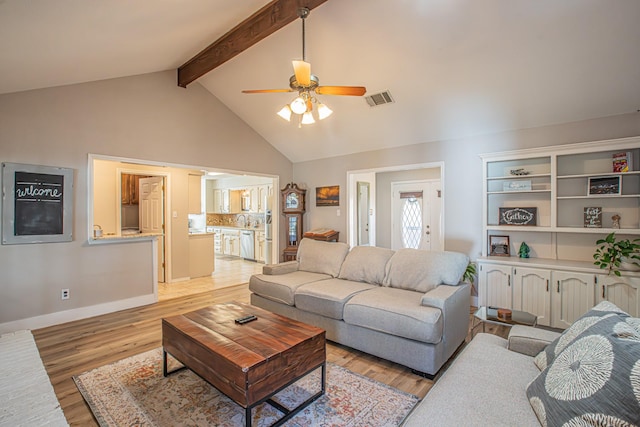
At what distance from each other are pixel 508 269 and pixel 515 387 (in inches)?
105

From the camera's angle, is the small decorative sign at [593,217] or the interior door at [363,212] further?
the interior door at [363,212]

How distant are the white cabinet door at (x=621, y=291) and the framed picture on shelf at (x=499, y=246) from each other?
1031mm

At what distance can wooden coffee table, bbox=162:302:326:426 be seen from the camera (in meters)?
1.75

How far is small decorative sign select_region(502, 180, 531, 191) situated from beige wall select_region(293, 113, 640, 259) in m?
0.32

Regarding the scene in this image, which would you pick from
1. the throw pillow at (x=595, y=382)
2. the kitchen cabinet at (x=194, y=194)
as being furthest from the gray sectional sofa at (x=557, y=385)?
the kitchen cabinet at (x=194, y=194)

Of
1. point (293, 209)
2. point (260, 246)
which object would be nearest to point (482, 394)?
point (293, 209)

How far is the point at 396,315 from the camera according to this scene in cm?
254

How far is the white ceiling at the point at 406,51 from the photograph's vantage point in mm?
2492

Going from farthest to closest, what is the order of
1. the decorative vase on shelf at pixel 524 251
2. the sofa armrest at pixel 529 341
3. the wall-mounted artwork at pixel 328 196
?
1. the wall-mounted artwork at pixel 328 196
2. the decorative vase on shelf at pixel 524 251
3. the sofa armrest at pixel 529 341

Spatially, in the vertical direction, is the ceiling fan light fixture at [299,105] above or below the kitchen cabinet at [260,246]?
above

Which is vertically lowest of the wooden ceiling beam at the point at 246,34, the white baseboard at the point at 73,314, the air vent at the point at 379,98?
the white baseboard at the point at 73,314

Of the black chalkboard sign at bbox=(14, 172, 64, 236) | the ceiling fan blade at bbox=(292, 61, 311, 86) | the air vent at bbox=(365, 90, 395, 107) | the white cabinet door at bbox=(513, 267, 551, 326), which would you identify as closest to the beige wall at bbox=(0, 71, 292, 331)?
the black chalkboard sign at bbox=(14, 172, 64, 236)

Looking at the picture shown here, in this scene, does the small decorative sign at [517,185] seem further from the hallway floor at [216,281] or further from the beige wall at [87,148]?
the hallway floor at [216,281]

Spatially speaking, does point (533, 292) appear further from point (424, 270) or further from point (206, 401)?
point (206, 401)
